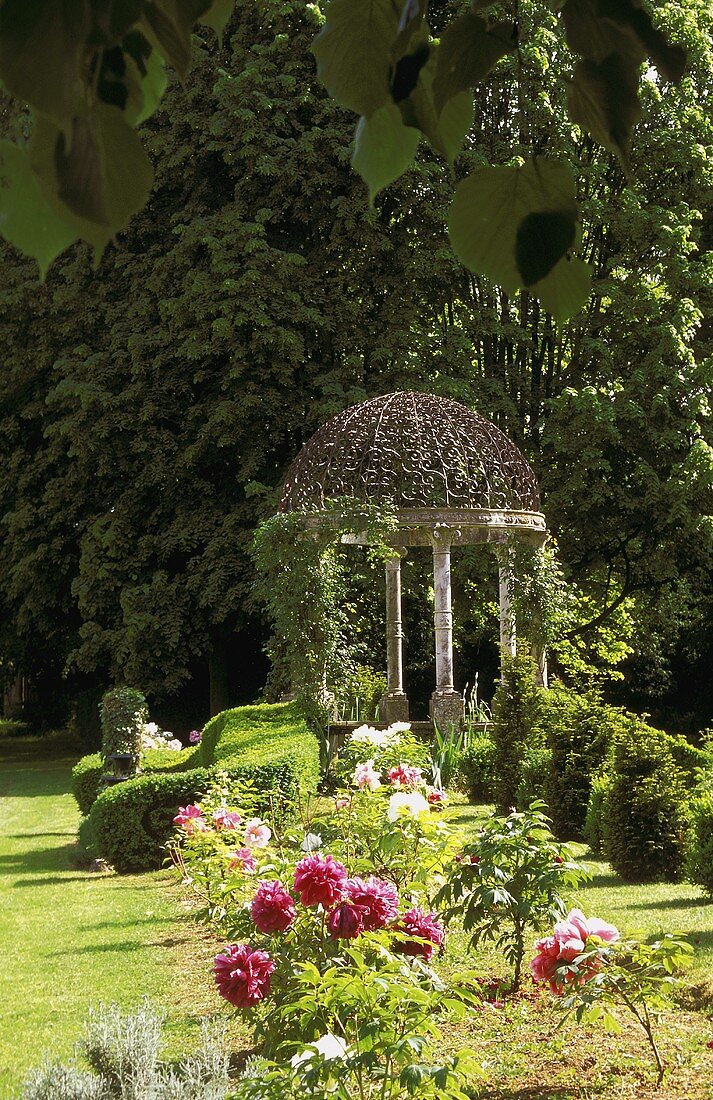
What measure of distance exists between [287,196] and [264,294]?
6.84 ft

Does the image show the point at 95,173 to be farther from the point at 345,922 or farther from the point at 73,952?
the point at 73,952

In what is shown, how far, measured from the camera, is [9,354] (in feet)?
61.4

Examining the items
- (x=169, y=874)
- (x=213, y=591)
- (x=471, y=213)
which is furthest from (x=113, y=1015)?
(x=213, y=591)

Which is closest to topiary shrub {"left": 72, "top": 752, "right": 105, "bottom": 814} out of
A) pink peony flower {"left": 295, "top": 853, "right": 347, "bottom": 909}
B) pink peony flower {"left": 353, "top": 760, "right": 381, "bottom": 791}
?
pink peony flower {"left": 353, "top": 760, "right": 381, "bottom": 791}

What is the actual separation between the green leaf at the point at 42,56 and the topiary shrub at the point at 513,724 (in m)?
9.42

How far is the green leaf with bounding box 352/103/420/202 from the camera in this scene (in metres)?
0.93

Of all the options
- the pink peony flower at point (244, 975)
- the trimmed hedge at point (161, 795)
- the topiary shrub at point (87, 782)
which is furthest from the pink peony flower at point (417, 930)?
the topiary shrub at point (87, 782)

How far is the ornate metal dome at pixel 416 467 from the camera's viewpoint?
1209 centimetres

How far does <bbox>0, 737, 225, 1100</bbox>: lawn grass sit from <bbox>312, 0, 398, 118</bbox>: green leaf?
4014mm

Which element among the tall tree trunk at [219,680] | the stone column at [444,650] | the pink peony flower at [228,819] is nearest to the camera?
the pink peony flower at [228,819]

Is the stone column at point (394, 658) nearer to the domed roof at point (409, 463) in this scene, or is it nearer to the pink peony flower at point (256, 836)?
the domed roof at point (409, 463)

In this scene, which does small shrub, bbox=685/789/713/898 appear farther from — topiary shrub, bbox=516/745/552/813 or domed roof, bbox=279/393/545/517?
domed roof, bbox=279/393/545/517

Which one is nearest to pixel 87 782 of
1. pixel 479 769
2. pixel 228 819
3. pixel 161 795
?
pixel 161 795

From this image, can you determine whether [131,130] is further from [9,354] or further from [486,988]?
[9,354]
